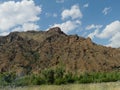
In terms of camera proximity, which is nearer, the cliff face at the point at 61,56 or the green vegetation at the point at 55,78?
the green vegetation at the point at 55,78

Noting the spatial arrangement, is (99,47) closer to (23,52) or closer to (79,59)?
(79,59)

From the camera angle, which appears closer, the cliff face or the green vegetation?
the green vegetation

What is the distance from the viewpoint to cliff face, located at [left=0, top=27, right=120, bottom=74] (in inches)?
6319

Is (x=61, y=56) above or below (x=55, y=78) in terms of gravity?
above

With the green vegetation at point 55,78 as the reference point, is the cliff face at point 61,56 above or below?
above

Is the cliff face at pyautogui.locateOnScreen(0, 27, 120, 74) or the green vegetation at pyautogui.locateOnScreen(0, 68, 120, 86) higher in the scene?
the cliff face at pyautogui.locateOnScreen(0, 27, 120, 74)

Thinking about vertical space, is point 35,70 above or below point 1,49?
below

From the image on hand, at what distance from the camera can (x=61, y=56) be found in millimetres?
173625

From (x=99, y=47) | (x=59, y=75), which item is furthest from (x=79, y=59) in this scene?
(x=59, y=75)

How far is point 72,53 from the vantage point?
567 ft

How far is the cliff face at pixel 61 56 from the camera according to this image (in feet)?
527

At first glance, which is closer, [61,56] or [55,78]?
[55,78]

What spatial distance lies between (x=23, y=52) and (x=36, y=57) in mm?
8105

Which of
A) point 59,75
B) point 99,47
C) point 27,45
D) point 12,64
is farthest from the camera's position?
point 27,45
